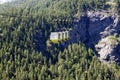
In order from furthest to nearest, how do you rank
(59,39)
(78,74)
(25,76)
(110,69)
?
(110,69) < (78,74) < (25,76) < (59,39)

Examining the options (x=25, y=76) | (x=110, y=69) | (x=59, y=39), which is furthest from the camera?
(x=110, y=69)

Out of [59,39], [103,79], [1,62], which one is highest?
[59,39]

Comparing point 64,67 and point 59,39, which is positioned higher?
point 59,39

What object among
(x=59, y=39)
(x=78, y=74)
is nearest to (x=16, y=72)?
(x=78, y=74)

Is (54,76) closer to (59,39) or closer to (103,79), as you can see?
(103,79)

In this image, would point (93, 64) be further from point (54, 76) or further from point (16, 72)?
point (16, 72)

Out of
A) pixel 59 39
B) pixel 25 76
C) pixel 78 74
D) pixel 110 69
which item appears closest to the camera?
pixel 59 39

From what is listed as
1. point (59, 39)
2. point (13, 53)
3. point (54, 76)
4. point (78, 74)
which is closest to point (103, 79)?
point (78, 74)

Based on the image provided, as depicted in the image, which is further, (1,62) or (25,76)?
(1,62)

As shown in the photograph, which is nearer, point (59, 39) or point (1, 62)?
point (59, 39)
